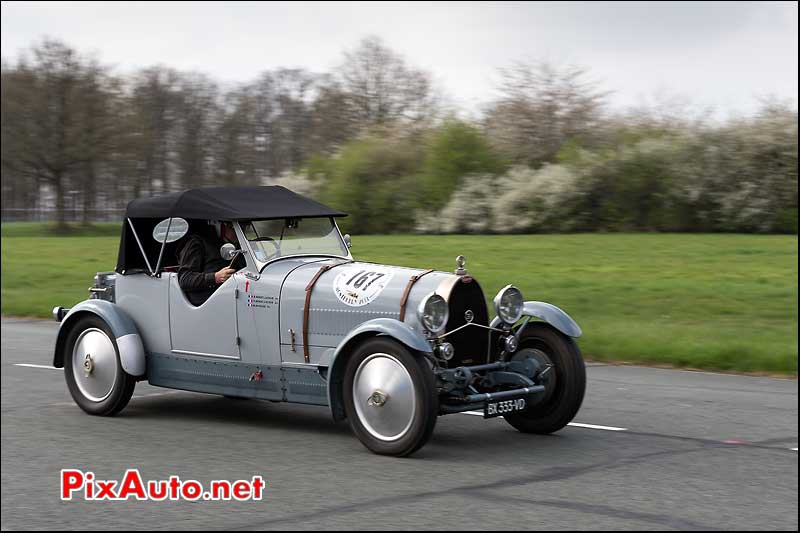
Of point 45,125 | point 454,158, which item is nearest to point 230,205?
point 454,158

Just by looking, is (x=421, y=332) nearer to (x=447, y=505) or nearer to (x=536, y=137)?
(x=447, y=505)

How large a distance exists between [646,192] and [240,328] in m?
18.8

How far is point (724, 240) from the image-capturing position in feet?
73.1

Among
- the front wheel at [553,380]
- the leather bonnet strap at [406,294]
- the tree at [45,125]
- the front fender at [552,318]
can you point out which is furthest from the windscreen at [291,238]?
the tree at [45,125]

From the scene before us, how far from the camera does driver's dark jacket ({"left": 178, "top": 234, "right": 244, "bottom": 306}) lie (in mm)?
8805

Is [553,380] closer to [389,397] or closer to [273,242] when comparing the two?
[389,397]

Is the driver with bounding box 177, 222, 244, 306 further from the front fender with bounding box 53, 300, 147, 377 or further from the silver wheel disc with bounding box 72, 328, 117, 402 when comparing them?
the silver wheel disc with bounding box 72, 328, 117, 402

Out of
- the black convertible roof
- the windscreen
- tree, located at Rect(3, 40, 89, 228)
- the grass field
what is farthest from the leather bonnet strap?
tree, located at Rect(3, 40, 89, 228)

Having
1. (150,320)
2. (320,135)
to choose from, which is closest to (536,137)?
(320,135)

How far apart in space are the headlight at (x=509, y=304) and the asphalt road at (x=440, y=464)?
905 mm

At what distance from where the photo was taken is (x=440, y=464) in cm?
714

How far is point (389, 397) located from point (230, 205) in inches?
95.3

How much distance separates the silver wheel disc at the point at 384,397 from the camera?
7219 mm

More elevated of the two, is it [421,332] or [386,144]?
[386,144]
